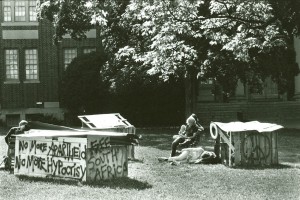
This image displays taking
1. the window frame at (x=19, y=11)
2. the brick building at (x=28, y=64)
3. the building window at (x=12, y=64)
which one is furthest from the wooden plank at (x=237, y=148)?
Result: the window frame at (x=19, y=11)

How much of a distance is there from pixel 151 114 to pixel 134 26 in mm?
7759

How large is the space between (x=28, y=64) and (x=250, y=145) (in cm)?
2343

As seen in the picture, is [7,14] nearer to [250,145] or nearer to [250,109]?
[250,109]

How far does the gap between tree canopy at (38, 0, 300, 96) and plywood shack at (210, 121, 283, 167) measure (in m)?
2.79

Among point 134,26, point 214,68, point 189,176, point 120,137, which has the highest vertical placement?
point 134,26

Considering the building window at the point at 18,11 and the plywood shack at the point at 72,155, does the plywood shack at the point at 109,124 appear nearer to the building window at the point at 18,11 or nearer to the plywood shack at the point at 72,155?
the plywood shack at the point at 72,155

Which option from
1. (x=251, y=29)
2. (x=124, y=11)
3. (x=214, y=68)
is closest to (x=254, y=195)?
(x=251, y=29)

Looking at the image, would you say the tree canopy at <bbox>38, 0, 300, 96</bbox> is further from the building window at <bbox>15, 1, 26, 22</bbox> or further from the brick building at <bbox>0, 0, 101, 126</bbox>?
the building window at <bbox>15, 1, 26, 22</bbox>

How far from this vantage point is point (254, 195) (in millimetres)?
9945

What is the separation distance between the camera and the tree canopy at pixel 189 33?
15.5 metres

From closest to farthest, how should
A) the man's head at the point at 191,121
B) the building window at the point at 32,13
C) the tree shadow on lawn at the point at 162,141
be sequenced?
the man's head at the point at 191,121
the tree shadow on lawn at the point at 162,141
the building window at the point at 32,13

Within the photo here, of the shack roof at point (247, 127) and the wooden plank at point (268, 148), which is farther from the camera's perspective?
the wooden plank at point (268, 148)

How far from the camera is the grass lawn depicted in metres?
9.98

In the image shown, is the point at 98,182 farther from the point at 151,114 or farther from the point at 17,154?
the point at 151,114
